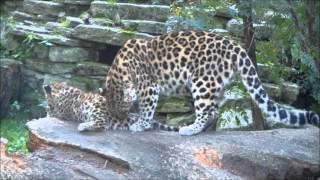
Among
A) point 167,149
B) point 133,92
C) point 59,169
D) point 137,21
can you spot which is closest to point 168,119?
point 137,21

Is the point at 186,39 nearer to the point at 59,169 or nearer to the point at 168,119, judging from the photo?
the point at 59,169

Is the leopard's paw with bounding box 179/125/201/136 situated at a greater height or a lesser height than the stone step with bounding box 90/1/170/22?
lesser

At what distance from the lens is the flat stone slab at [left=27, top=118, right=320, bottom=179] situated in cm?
667

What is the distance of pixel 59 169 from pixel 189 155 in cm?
137

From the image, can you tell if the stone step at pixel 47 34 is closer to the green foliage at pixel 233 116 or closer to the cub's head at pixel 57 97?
the green foliage at pixel 233 116

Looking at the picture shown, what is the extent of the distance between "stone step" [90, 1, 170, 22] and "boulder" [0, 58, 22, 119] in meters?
1.84

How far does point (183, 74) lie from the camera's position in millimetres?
7602

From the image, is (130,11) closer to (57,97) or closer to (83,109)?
(57,97)

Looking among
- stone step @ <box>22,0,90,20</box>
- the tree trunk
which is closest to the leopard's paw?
the tree trunk

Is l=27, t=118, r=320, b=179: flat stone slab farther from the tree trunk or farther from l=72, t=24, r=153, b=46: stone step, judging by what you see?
l=72, t=24, r=153, b=46: stone step

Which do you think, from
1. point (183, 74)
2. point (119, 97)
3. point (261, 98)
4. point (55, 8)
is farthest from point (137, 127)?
point (55, 8)

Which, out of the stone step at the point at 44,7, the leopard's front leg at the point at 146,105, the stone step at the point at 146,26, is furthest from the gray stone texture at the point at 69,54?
the leopard's front leg at the point at 146,105

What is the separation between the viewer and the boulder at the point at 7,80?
12891 mm

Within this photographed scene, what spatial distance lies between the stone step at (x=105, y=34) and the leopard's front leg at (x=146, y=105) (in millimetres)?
3550
